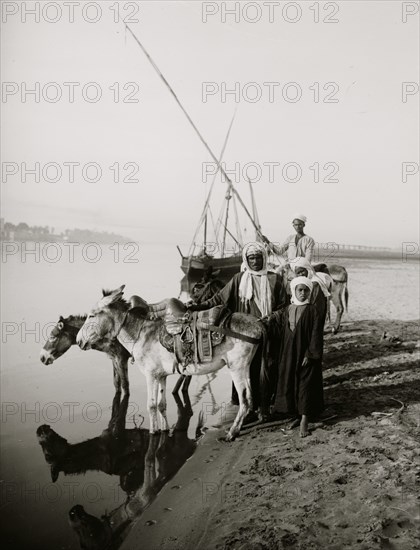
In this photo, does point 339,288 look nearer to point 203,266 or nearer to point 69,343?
point 69,343

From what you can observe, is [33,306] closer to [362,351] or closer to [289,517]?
[362,351]

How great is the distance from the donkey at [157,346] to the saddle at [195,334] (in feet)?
0.34

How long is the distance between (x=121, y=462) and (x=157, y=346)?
4.88ft

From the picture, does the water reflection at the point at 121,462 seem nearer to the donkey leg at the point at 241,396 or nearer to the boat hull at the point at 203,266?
the donkey leg at the point at 241,396

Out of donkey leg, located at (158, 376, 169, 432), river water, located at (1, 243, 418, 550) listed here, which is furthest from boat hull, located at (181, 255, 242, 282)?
donkey leg, located at (158, 376, 169, 432)

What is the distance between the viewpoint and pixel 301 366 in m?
5.47

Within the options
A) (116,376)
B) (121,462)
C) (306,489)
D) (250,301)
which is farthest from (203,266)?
(306,489)

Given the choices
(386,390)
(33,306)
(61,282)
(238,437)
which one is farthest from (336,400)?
(61,282)

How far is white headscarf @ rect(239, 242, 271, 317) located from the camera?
5.86 metres

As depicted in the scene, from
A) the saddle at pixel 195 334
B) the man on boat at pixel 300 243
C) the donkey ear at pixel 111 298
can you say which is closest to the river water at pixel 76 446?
the saddle at pixel 195 334

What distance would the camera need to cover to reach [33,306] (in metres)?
18.5

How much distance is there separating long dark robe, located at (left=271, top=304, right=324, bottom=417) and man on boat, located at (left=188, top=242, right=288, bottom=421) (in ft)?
1.30

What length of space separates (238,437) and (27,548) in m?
2.73

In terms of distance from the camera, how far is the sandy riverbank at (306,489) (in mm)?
3574
